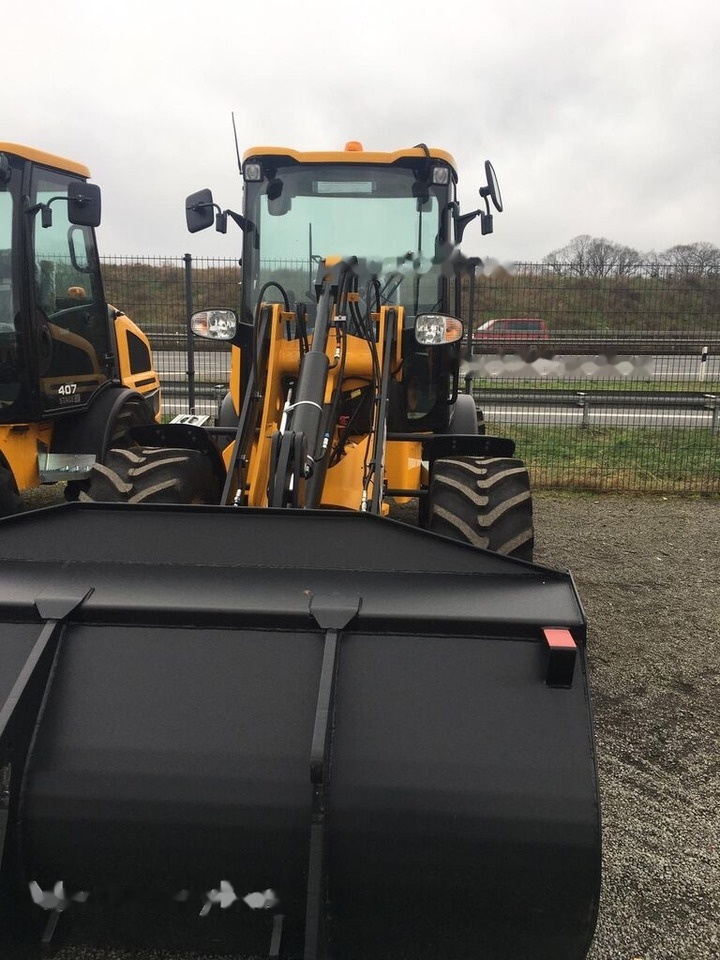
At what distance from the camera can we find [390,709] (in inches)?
78.3

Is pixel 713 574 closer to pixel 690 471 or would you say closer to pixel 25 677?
pixel 690 471

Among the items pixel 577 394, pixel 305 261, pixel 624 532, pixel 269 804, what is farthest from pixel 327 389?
pixel 577 394

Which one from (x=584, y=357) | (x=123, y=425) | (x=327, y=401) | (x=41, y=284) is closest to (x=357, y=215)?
(x=327, y=401)

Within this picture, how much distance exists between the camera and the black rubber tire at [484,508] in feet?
10.9

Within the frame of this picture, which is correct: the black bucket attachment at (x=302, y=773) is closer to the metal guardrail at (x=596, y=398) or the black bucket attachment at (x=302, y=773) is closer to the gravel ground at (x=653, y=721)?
the gravel ground at (x=653, y=721)

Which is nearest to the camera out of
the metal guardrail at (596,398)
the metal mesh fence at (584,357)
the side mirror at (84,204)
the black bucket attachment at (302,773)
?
the black bucket attachment at (302,773)

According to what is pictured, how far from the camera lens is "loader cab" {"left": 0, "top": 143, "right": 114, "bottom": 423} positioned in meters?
5.14

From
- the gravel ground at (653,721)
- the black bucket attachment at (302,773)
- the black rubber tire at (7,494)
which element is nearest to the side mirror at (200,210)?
the black rubber tire at (7,494)

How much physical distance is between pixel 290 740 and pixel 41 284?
177 inches

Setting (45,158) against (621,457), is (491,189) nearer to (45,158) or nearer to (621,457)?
(45,158)

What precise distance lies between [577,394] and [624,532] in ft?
16.5

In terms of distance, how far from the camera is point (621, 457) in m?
9.70

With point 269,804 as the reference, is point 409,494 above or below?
above

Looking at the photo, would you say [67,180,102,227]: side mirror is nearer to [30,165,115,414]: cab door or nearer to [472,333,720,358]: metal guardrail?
[30,165,115,414]: cab door
